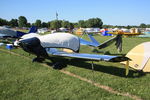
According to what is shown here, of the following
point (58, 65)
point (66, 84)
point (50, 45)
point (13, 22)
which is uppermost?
point (13, 22)

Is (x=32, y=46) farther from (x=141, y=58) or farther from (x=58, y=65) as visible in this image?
(x=141, y=58)

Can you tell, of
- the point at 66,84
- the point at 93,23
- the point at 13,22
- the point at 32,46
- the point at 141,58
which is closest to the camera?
the point at 66,84

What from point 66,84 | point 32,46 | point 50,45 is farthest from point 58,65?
point 66,84

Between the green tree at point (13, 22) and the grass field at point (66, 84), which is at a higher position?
the green tree at point (13, 22)

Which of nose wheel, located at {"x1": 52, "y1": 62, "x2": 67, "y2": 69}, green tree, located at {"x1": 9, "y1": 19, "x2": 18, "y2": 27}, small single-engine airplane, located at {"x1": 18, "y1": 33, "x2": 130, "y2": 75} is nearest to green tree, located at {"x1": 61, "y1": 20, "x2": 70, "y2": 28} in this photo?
green tree, located at {"x1": 9, "y1": 19, "x2": 18, "y2": 27}

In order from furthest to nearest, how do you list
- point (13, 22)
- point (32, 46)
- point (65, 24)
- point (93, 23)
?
1. point (13, 22)
2. point (93, 23)
3. point (65, 24)
4. point (32, 46)

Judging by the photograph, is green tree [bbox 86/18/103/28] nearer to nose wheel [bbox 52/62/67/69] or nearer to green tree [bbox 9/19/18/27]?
green tree [bbox 9/19/18/27]

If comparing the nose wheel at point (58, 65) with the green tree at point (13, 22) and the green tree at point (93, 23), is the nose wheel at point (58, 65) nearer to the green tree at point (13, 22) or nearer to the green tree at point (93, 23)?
the green tree at point (93, 23)

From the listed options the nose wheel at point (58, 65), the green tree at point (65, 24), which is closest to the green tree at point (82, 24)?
the green tree at point (65, 24)

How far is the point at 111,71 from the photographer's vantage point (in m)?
7.02

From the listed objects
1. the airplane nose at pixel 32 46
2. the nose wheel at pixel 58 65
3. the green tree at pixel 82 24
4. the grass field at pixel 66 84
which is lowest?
the grass field at pixel 66 84

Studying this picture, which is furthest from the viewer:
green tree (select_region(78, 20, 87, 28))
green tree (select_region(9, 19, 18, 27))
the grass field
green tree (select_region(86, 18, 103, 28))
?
green tree (select_region(9, 19, 18, 27))

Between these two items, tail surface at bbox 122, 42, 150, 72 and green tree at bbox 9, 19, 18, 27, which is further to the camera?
green tree at bbox 9, 19, 18, 27

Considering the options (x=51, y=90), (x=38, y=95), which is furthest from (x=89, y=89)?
(x=38, y=95)
